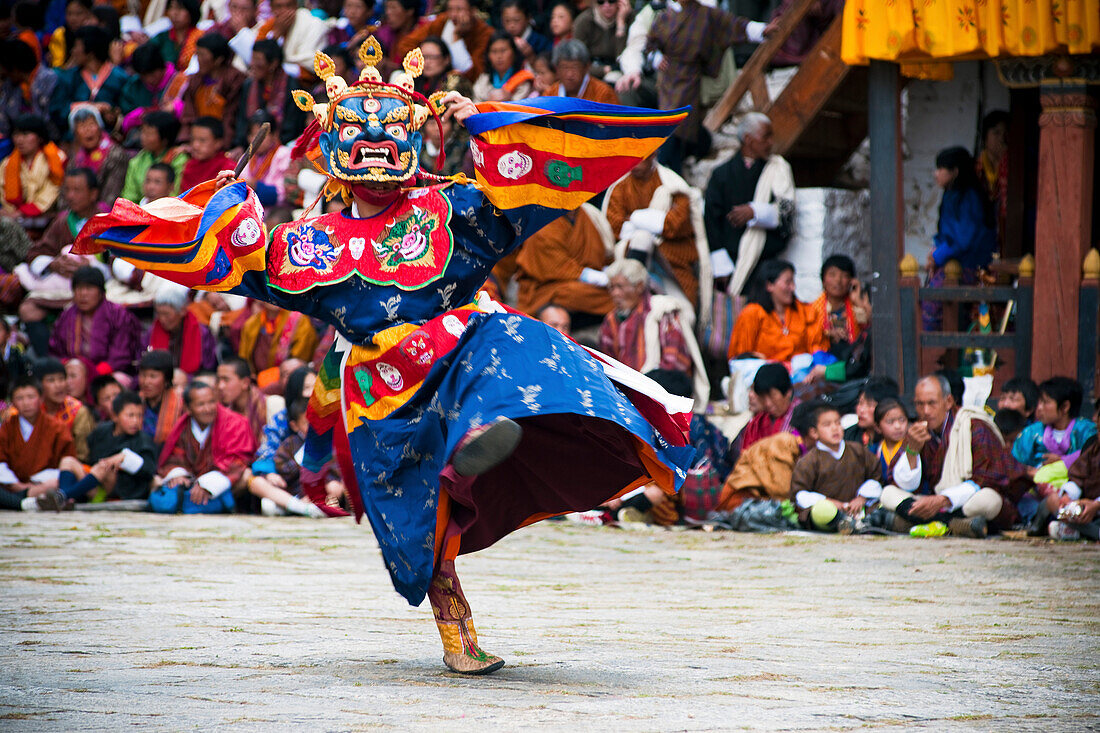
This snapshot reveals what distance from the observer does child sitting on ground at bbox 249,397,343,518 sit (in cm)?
807

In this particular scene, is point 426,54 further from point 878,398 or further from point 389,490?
point 389,490

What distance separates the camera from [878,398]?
6980mm

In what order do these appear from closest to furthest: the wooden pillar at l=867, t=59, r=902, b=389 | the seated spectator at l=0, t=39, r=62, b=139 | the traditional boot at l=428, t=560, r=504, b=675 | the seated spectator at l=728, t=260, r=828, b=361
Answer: the traditional boot at l=428, t=560, r=504, b=675 < the wooden pillar at l=867, t=59, r=902, b=389 < the seated spectator at l=728, t=260, r=828, b=361 < the seated spectator at l=0, t=39, r=62, b=139

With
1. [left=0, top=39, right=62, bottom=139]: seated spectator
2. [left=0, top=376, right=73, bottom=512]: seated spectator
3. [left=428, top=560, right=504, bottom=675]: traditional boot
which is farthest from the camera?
[left=0, top=39, right=62, bottom=139]: seated spectator

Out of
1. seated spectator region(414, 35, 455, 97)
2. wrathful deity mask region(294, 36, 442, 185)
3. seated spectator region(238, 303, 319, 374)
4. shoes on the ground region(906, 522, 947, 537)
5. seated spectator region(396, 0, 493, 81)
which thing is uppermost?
seated spectator region(396, 0, 493, 81)

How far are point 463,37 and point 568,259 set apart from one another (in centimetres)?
243

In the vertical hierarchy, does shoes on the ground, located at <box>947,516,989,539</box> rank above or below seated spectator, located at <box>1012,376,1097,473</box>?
below

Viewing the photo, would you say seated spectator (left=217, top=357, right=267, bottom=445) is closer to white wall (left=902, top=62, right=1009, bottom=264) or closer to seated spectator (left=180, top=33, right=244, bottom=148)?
seated spectator (left=180, top=33, right=244, bottom=148)

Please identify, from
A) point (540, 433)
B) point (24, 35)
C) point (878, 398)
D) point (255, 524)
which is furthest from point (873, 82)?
point (24, 35)

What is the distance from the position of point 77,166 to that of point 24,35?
2613mm

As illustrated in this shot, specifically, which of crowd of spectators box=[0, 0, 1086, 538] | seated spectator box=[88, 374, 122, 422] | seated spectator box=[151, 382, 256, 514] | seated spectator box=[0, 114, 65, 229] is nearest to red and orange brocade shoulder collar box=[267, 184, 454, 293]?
crowd of spectators box=[0, 0, 1086, 538]

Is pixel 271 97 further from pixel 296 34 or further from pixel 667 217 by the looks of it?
pixel 667 217

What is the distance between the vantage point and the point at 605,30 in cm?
986

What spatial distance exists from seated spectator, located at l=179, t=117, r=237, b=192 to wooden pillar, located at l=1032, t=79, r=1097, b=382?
5.96m
